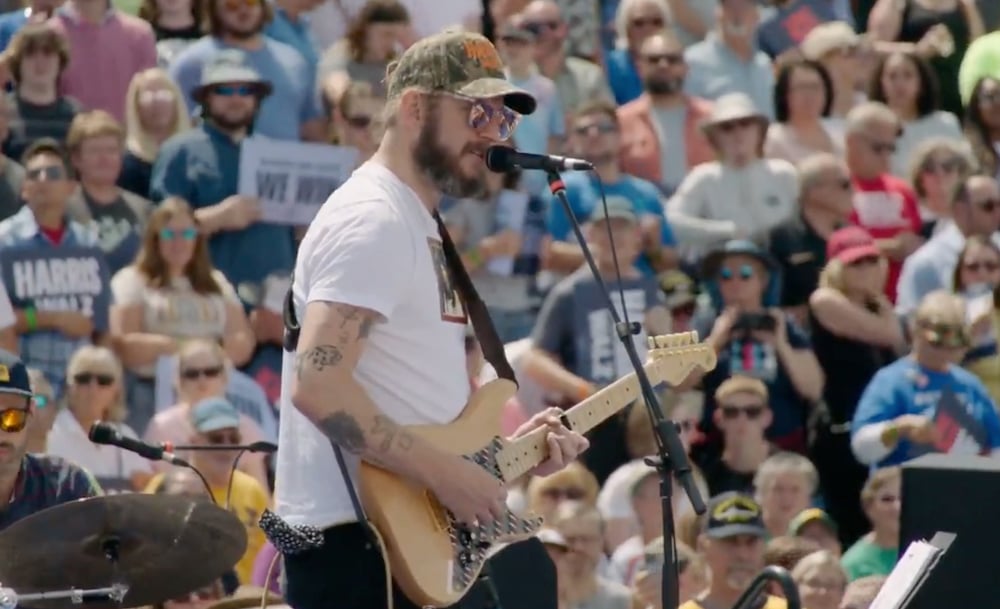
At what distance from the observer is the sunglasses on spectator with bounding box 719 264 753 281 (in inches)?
452

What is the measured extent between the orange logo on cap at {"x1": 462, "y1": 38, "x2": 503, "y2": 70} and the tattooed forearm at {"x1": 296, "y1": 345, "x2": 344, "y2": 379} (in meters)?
0.81

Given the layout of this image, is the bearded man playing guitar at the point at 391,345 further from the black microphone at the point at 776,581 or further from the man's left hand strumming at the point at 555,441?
the black microphone at the point at 776,581

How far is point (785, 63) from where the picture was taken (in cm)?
1327

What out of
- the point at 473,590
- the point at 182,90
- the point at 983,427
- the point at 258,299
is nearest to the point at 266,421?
the point at 258,299

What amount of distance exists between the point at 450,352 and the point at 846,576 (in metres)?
3.58

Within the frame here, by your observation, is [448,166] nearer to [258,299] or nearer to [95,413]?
[95,413]

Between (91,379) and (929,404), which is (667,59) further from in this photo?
(91,379)

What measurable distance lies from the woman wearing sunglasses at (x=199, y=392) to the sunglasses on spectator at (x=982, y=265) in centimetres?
362

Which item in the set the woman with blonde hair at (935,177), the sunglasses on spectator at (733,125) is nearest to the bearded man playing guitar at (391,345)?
the sunglasses on spectator at (733,125)

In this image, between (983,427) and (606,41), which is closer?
(983,427)

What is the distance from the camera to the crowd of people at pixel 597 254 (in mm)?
10008

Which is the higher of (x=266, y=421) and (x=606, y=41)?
(x=606, y=41)

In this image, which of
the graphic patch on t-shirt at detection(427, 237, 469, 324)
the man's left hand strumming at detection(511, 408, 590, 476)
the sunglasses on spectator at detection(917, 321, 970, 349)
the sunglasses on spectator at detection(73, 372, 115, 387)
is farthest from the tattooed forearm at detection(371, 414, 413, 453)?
the sunglasses on spectator at detection(917, 321, 970, 349)

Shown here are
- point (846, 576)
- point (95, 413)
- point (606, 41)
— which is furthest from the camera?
point (606, 41)
